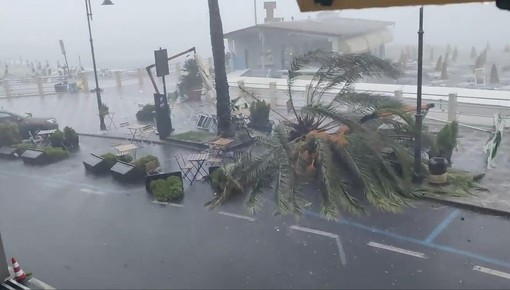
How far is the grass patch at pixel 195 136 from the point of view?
14585 mm

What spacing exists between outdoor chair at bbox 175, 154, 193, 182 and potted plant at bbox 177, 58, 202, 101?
7.99m

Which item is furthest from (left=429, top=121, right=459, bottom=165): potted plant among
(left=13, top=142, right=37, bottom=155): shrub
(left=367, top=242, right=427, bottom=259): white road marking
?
(left=13, top=142, right=37, bottom=155): shrub

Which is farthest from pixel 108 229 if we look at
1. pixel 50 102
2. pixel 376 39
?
pixel 376 39

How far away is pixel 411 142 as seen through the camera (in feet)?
33.5

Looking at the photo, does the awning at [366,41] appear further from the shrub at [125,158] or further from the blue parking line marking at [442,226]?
the blue parking line marking at [442,226]

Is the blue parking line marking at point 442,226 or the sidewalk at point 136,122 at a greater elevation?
the sidewalk at point 136,122

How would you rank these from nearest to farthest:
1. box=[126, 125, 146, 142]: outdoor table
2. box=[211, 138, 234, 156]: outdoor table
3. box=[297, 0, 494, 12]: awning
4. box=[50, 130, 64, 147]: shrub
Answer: box=[297, 0, 494, 12]: awning < box=[211, 138, 234, 156]: outdoor table < box=[50, 130, 64, 147]: shrub < box=[126, 125, 146, 142]: outdoor table

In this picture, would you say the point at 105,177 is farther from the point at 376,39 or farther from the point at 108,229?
the point at 376,39

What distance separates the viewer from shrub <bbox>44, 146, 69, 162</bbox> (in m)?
13.8

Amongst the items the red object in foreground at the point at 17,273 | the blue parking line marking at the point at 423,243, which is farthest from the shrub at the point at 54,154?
the blue parking line marking at the point at 423,243

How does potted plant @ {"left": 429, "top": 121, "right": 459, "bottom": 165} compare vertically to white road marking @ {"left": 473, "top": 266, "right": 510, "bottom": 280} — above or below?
above

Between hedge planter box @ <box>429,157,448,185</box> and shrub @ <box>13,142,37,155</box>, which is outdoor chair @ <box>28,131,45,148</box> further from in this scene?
hedge planter box @ <box>429,157,448,185</box>

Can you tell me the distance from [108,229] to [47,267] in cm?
148

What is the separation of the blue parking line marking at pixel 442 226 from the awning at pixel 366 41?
13.7 metres
